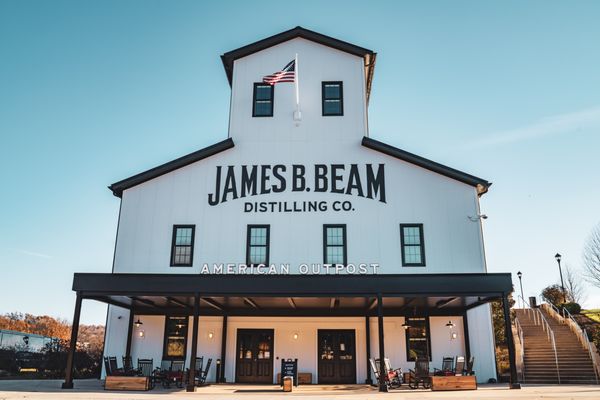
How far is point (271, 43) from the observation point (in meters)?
21.8

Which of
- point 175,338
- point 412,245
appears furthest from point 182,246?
point 412,245

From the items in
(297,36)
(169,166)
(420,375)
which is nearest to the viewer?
(420,375)

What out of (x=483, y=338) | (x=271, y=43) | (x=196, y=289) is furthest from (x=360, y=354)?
(x=271, y=43)

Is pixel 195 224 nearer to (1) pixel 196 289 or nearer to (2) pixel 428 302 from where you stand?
(1) pixel 196 289

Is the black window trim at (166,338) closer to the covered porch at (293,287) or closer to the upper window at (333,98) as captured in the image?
the covered porch at (293,287)

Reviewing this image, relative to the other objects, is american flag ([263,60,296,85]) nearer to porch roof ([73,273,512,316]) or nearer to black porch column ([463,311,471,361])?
porch roof ([73,273,512,316])

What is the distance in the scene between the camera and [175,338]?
19.3 meters

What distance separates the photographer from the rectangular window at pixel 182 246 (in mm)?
18719

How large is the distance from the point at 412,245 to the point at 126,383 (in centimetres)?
1094

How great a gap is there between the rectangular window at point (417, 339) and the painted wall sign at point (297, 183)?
5.01 m

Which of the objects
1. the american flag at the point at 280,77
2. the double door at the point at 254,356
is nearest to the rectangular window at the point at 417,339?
the double door at the point at 254,356

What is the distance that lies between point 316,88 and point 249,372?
1205cm

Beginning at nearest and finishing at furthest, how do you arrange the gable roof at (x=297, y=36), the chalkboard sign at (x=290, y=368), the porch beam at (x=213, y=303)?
the porch beam at (x=213, y=303) < the chalkboard sign at (x=290, y=368) < the gable roof at (x=297, y=36)

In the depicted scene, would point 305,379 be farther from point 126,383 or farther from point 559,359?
point 559,359
